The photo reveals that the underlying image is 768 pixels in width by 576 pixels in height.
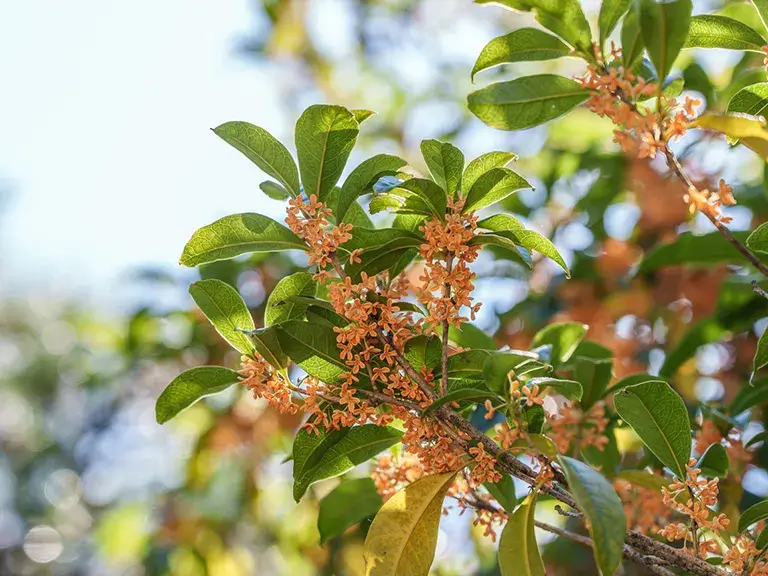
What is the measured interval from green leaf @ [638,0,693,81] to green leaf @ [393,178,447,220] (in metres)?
0.27

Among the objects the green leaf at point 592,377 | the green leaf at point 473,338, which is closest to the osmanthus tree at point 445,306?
the green leaf at point 592,377

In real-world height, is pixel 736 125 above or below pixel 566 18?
below

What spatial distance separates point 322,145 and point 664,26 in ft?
1.36

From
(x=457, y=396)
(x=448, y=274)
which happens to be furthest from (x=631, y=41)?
(x=457, y=396)

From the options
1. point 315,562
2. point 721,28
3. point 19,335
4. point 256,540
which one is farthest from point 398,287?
point 19,335

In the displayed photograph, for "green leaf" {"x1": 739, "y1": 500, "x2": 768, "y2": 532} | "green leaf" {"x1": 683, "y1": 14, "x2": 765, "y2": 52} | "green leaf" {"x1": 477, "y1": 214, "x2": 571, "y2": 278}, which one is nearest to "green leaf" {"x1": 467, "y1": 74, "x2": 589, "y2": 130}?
"green leaf" {"x1": 477, "y1": 214, "x2": 571, "y2": 278}

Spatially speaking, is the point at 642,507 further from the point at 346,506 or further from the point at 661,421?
the point at 346,506

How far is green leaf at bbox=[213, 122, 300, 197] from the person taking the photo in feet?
3.34

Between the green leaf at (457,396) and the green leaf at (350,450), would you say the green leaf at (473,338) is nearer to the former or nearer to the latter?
the green leaf at (350,450)

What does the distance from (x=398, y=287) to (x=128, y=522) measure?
2633mm

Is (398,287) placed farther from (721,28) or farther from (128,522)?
(128,522)

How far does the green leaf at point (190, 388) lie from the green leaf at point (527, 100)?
1.52ft

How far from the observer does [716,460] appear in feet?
3.83

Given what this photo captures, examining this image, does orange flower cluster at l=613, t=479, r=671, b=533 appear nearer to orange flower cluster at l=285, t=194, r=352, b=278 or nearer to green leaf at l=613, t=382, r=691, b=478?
green leaf at l=613, t=382, r=691, b=478
